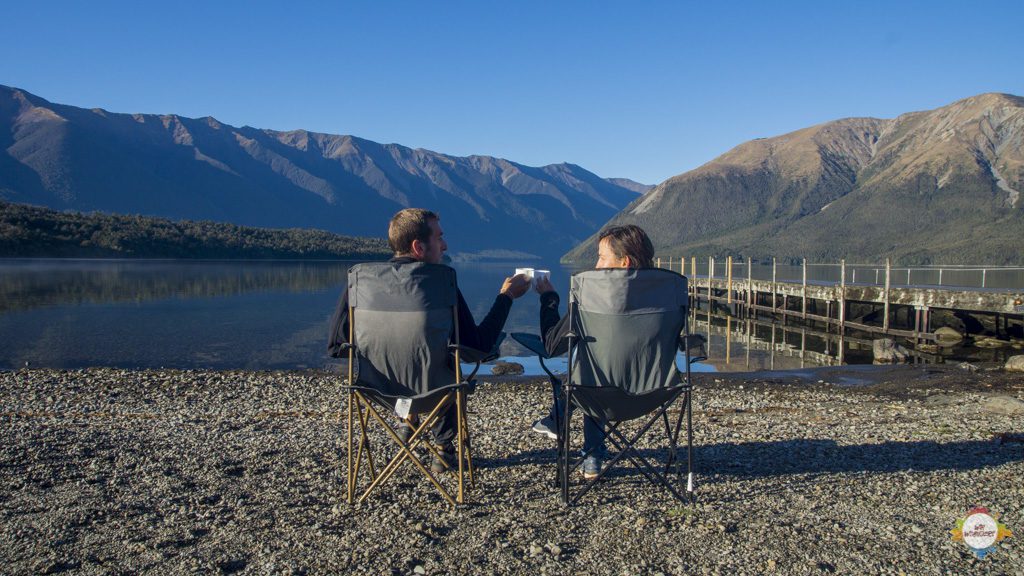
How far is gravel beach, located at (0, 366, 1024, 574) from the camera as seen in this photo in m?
3.42

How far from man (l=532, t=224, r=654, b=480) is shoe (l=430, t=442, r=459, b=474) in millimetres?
735

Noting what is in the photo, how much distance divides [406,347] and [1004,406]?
7.44 meters

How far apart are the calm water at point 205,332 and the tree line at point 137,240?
3602 cm

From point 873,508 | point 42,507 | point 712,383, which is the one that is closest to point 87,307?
point 712,383

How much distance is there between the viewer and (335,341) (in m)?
4.55

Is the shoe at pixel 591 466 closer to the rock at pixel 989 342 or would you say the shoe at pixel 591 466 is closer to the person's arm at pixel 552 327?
the person's arm at pixel 552 327

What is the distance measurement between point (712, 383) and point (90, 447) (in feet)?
34.1

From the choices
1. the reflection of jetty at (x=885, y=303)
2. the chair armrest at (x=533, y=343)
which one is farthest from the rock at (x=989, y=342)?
the chair armrest at (x=533, y=343)

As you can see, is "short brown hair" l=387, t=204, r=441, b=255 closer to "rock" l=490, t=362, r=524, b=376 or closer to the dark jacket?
the dark jacket

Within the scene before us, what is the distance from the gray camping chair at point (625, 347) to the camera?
4215 millimetres

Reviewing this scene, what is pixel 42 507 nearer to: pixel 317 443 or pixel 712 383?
pixel 317 443

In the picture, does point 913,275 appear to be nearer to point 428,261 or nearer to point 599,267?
point 599,267

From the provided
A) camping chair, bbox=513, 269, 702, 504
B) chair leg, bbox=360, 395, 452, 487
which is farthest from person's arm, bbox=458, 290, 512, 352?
camping chair, bbox=513, 269, 702, 504

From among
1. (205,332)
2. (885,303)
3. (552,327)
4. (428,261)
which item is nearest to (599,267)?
(552,327)
